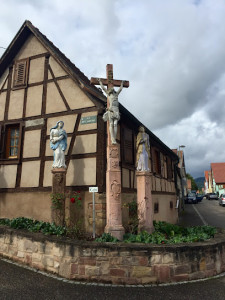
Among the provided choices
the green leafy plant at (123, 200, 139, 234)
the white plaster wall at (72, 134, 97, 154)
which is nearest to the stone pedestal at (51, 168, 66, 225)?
the white plaster wall at (72, 134, 97, 154)

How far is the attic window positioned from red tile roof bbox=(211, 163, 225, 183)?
4622 centimetres

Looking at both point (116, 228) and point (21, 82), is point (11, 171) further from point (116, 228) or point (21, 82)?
point (116, 228)

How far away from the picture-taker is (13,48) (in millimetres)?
9305

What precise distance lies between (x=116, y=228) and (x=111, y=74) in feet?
12.7

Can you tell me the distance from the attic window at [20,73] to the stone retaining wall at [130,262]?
628 cm

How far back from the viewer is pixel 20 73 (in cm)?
910

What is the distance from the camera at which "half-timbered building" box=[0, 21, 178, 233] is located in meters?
7.24

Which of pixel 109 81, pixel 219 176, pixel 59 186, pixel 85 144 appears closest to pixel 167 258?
pixel 59 186

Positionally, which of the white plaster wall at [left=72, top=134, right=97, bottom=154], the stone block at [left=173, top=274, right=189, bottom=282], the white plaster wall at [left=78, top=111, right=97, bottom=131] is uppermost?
the white plaster wall at [left=78, top=111, right=97, bottom=131]

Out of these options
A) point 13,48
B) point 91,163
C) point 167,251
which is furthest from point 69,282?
point 13,48

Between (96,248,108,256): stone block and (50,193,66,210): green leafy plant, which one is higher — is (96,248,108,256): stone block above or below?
below

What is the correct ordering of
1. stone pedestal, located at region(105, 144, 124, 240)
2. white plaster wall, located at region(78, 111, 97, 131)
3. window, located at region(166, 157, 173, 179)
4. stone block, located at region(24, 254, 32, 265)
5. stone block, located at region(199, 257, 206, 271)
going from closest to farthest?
stone block, located at region(199, 257, 206, 271)
stone block, located at region(24, 254, 32, 265)
stone pedestal, located at region(105, 144, 124, 240)
white plaster wall, located at region(78, 111, 97, 131)
window, located at region(166, 157, 173, 179)

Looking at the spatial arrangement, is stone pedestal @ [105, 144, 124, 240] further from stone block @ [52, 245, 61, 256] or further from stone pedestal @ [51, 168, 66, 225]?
stone pedestal @ [51, 168, 66, 225]

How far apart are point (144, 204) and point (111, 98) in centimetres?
293
